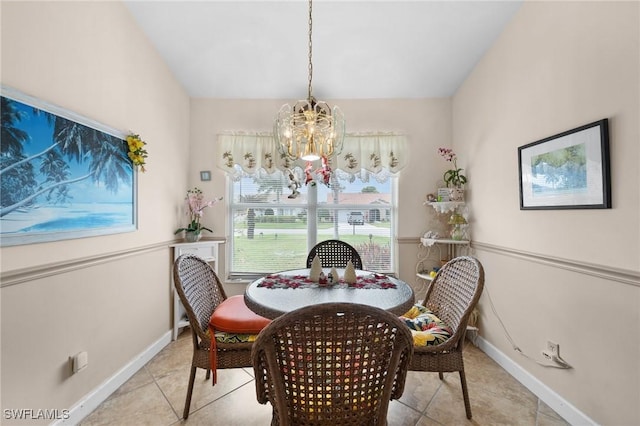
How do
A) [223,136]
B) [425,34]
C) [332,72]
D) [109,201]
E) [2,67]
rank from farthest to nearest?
1. [223,136]
2. [332,72]
3. [425,34]
4. [109,201]
5. [2,67]

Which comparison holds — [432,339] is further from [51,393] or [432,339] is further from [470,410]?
[51,393]

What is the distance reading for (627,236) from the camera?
1.30m

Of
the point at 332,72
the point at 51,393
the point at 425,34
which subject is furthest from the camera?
the point at 332,72

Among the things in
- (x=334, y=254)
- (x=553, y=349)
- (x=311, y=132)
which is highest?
(x=311, y=132)

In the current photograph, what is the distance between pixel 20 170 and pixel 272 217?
209 cm

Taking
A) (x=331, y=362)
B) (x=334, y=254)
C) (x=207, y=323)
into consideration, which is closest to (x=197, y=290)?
(x=207, y=323)

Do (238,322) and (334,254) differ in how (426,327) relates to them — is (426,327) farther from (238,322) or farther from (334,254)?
(238,322)

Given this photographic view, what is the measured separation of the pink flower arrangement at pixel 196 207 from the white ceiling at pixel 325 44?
1148 millimetres

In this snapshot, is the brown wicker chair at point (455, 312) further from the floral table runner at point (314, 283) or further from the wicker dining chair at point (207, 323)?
the wicker dining chair at point (207, 323)

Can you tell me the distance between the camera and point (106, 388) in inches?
69.9

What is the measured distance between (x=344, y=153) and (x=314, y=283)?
1.72m

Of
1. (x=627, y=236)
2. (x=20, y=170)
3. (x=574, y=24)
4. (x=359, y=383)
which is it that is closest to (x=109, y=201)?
(x=20, y=170)

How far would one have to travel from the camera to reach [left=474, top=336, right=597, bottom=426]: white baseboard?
1539 mm

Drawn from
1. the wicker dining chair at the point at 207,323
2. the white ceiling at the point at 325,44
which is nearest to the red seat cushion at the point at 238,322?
the wicker dining chair at the point at 207,323
